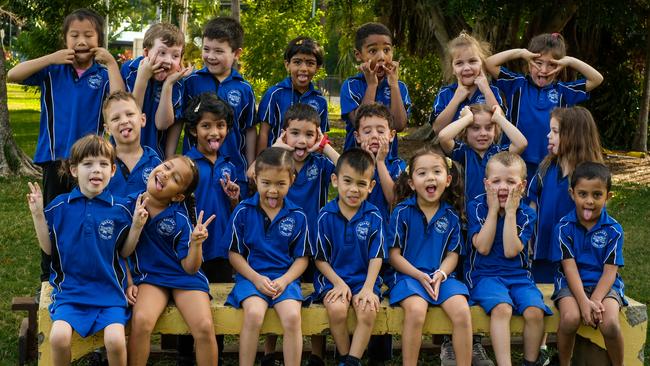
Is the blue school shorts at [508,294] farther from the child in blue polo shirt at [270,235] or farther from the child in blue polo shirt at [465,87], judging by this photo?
the child in blue polo shirt at [465,87]

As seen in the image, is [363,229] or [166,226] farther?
[363,229]

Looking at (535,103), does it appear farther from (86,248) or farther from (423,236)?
(86,248)

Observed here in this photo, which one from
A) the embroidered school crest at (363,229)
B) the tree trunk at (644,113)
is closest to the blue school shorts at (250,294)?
the embroidered school crest at (363,229)

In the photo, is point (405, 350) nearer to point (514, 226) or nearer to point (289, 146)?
point (514, 226)

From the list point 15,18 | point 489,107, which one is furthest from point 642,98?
point 489,107

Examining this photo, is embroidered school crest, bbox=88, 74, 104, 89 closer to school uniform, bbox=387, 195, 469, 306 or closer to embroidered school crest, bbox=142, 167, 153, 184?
embroidered school crest, bbox=142, 167, 153, 184

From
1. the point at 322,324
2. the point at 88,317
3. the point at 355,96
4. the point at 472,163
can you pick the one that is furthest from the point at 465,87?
the point at 88,317

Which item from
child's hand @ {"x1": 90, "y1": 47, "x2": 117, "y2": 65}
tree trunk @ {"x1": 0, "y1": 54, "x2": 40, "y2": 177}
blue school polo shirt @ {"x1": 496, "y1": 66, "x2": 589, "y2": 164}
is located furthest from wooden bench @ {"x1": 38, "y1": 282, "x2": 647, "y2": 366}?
tree trunk @ {"x1": 0, "y1": 54, "x2": 40, "y2": 177}

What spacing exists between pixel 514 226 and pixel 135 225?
81.0 inches

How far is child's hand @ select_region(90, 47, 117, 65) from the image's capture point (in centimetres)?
539

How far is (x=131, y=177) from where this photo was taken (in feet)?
16.2

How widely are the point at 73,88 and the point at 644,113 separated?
46.9 ft

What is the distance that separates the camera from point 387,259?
4898 mm

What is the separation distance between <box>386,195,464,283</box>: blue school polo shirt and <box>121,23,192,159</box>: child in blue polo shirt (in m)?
1.57
